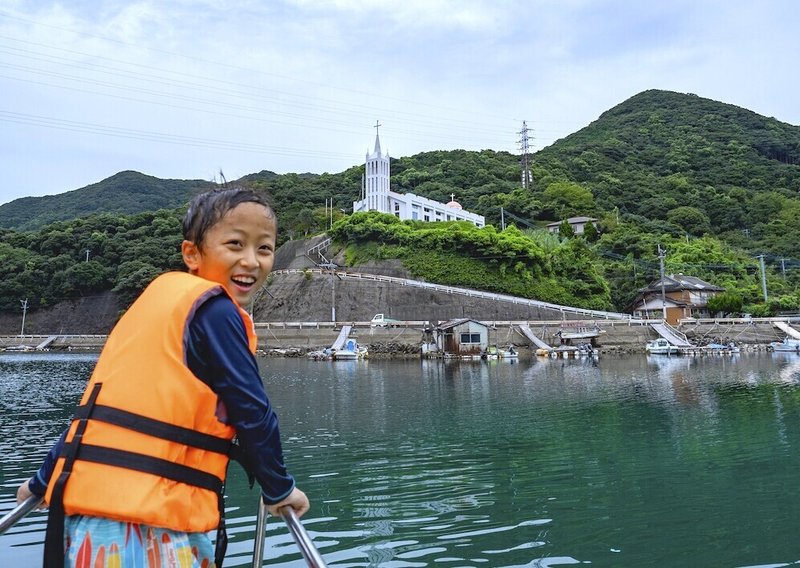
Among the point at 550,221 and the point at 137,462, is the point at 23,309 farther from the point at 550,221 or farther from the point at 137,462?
the point at 137,462

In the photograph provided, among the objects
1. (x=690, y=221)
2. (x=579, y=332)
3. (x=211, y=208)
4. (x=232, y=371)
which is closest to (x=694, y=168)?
(x=690, y=221)

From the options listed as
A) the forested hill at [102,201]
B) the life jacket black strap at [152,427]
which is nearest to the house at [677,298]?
the life jacket black strap at [152,427]

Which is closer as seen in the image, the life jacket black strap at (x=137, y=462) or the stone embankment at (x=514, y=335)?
the life jacket black strap at (x=137, y=462)

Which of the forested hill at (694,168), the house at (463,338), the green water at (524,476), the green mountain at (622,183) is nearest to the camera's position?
the green water at (524,476)

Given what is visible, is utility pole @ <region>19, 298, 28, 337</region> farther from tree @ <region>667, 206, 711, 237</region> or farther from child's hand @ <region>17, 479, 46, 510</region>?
tree @ <region>667, 206, 711, 237</region>

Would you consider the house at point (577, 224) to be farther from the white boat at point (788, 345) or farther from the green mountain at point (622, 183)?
the white boat at point (788, 345)

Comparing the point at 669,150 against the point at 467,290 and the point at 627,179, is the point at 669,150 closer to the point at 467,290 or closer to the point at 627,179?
the point at 627,179

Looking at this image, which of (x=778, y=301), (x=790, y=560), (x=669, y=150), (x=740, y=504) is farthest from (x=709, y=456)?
(x=669, y=150)

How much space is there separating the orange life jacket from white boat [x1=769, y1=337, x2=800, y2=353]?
45263 mm

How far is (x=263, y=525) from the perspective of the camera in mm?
2330

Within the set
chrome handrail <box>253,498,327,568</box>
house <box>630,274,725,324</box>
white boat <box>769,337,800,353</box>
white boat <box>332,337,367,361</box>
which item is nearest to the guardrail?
house <box>630,274,725,324</box>

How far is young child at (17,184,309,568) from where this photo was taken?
179 cm

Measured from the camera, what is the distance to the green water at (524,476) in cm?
558

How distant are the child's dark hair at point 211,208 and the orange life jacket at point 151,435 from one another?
37 centimetres
